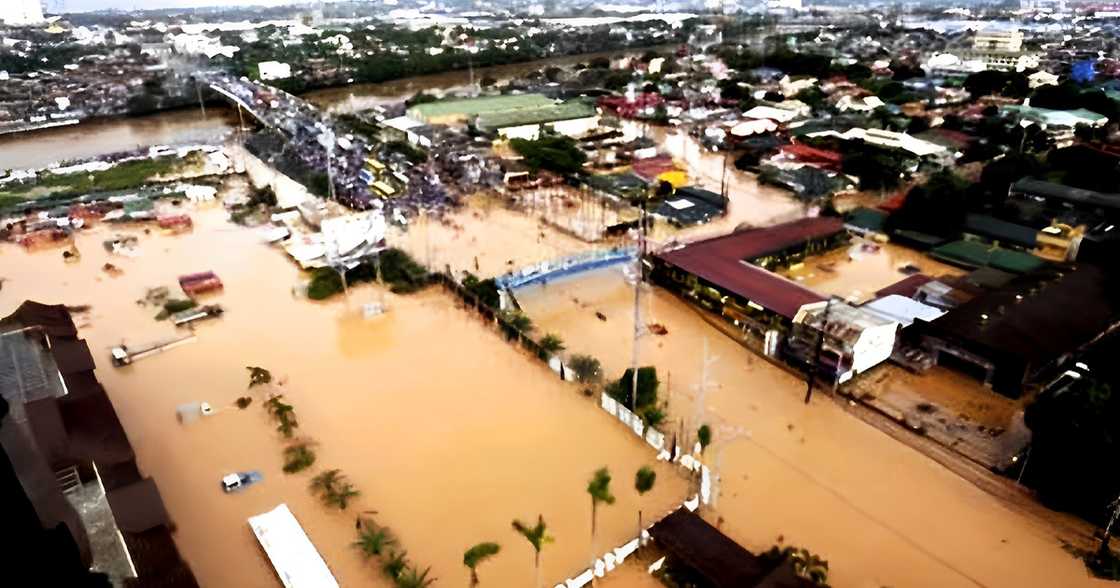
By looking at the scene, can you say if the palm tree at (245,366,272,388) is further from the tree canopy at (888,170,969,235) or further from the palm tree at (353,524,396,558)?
the tree canopy at (888,170,969,235)

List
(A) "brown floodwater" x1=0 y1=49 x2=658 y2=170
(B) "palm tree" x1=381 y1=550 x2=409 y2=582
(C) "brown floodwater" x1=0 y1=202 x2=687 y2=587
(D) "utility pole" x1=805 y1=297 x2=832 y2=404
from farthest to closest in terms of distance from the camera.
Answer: (A) "brown floodwater" x1=0 y1=49 x2=658 y2=170 < (D) "utility pole" x1=805 y1=297 x2=832 y2=404 < (C) "brown floodwater" x1=0 y1=202 x2=687 y2=587 < (B) "palm tree" x1=381 y1=550 x2=409 y2=582

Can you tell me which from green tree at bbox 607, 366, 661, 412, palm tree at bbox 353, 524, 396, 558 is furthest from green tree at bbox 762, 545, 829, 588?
palm tree at bbox 353, 524, 396, 558

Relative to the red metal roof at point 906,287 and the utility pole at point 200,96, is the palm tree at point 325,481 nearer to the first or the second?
the red metal roof at point 906,287

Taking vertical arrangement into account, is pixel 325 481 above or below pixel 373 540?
below

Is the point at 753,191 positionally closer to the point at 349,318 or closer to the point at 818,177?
the point at 818,177

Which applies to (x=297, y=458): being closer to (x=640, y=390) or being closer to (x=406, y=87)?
(x=640, y=390)

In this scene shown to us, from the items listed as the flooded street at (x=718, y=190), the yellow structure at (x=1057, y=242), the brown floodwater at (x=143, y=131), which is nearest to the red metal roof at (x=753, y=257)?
the flooded street at (x=718, y=190)

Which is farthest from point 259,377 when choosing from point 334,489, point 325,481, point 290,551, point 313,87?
point 313,87
